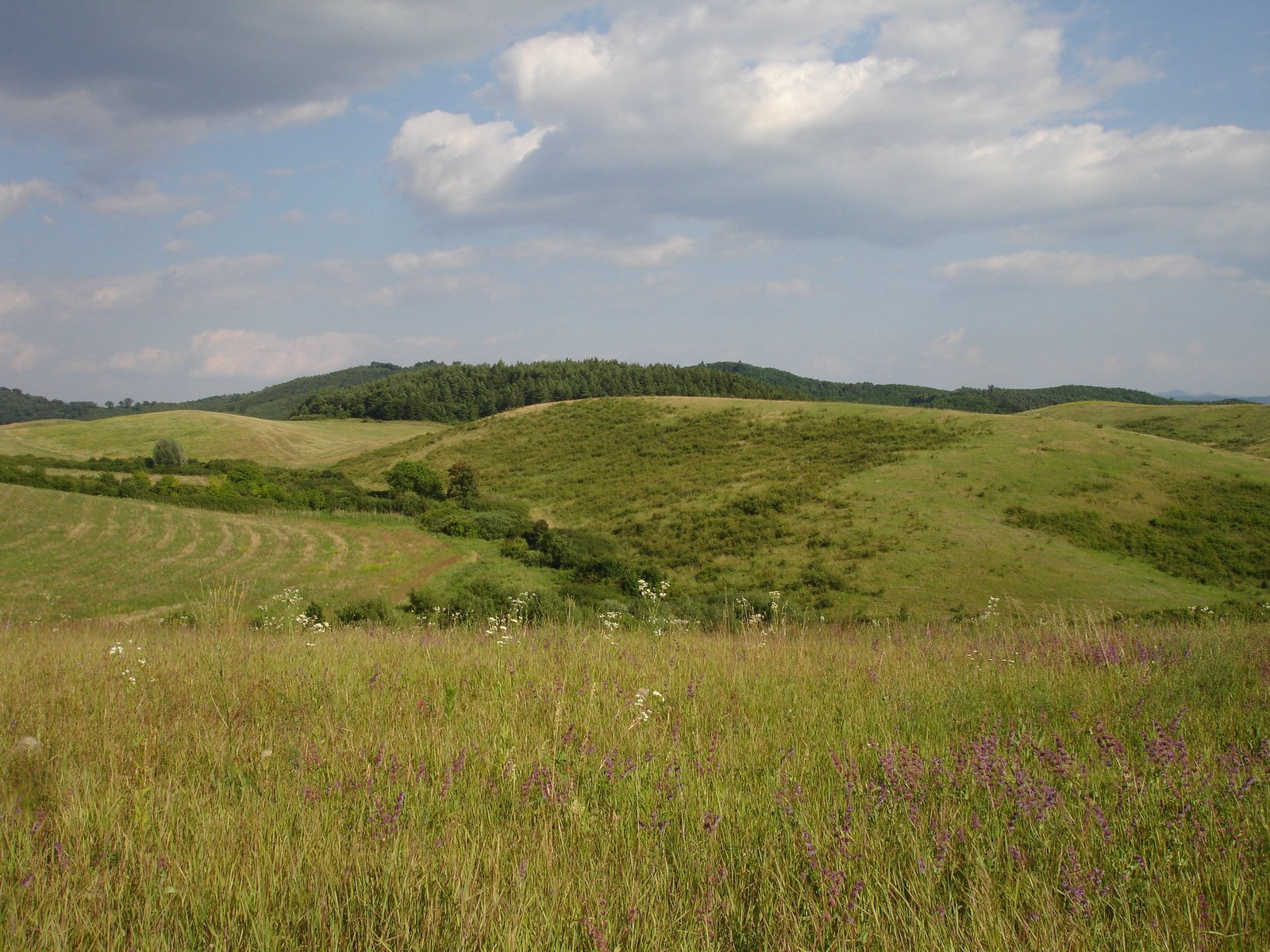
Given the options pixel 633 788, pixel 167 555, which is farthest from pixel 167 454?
pixel 633 788

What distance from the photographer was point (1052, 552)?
32.0 m

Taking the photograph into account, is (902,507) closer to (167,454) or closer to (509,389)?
(167,454)

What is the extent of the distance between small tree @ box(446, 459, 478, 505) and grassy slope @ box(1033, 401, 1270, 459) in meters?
44.0

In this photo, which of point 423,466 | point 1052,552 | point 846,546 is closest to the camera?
point 1052,552

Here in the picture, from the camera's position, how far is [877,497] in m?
41.4

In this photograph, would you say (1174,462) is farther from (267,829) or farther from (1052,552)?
(267,829)

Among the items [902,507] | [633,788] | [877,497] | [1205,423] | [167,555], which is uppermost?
[1205,423]

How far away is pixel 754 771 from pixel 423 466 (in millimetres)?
60970

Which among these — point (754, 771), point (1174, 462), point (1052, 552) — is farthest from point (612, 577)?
point (1174, 462)

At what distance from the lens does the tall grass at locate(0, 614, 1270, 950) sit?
2275 millimetres

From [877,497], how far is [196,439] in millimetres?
Answer: 90776

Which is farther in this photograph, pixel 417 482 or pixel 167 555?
pixel 417 482

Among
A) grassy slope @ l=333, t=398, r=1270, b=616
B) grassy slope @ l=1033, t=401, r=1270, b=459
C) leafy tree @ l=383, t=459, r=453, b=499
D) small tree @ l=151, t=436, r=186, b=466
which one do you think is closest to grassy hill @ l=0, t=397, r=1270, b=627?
grassy slope @ l=333, t=398, r=1270, b=616

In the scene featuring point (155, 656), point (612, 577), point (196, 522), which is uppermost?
point (155, 656)
